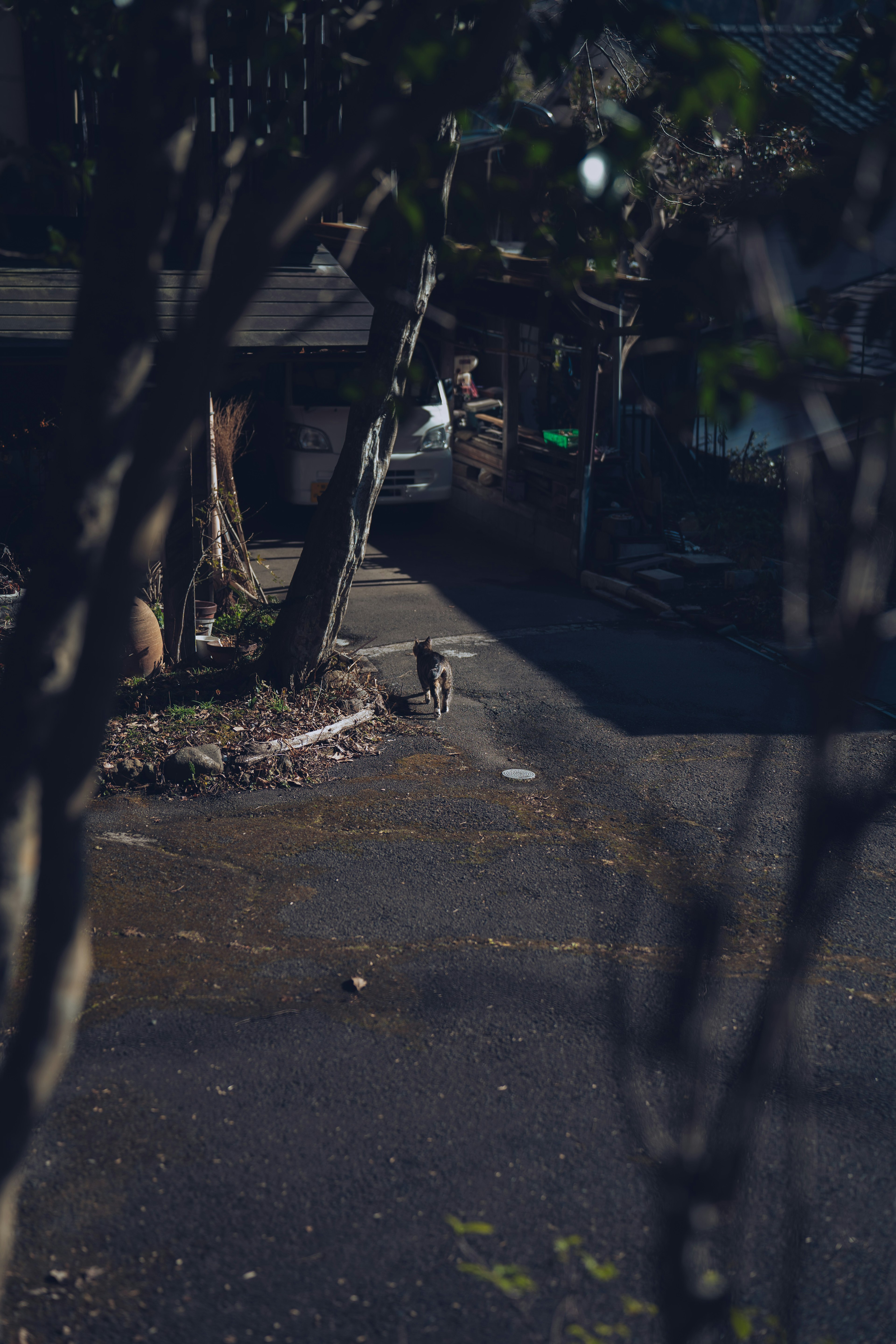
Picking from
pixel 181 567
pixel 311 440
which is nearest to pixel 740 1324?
pixel 181 567

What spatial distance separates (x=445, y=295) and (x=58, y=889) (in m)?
17.1

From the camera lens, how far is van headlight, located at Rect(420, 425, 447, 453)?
16.8m

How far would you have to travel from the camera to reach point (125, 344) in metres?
2.52

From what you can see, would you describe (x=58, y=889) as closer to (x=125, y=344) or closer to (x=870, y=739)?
(x=125, y=344)

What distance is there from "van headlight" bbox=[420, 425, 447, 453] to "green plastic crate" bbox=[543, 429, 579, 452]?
156 cm

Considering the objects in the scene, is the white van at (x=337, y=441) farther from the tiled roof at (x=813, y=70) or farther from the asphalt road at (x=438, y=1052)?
the tiled roof at (x=813, y=70)

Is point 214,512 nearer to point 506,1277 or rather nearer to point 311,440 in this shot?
point 311,440

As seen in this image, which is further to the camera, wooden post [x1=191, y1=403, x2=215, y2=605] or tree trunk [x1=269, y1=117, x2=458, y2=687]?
wooden post [x1=191, y1=403, x2=215, y2=605]

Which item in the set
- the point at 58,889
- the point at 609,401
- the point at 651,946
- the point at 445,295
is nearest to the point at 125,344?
the point at 58,889

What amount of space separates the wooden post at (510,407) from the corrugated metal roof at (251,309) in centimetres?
482

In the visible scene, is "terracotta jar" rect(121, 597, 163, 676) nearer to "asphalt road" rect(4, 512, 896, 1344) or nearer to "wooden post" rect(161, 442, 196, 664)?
"wooden post" rect(161, 442, 196, 664)

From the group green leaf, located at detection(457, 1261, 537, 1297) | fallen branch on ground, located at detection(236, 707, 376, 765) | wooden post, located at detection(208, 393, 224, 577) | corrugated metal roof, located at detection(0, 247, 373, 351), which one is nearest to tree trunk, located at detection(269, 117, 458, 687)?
corrugated metal roof, located at detection(0, 247, 373, 351)

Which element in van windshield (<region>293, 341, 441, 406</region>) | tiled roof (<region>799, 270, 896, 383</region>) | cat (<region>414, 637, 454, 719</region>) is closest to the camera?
tiled roof (<region>799, 270, 896, 383</region>)

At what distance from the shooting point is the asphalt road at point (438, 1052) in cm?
389
